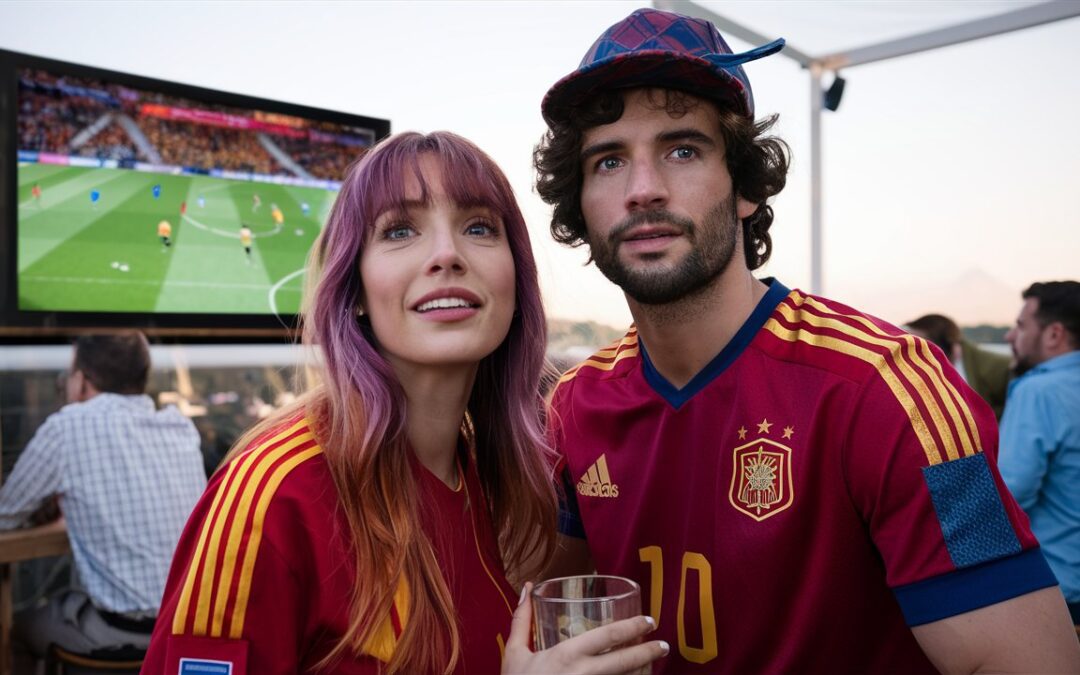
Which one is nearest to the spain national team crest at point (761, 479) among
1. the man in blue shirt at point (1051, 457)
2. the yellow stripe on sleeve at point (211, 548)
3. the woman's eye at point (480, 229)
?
the woman's eye at point (480, 229)

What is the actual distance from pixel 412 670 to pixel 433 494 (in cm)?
35

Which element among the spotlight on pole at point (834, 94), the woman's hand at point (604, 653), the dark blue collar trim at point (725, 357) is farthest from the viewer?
the spotlight on pole at point (834, 94)

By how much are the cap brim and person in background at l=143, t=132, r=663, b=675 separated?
1.16 ft

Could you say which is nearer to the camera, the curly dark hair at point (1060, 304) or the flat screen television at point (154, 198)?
the flat screen television at point (154, 198)

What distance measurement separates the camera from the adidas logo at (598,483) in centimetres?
179

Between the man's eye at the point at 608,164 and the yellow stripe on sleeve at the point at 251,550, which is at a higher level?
the man's eye at the point at 608,164

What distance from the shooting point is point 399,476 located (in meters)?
1.45

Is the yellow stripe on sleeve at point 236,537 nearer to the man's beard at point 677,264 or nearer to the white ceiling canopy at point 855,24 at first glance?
the man's beard at point 677,264

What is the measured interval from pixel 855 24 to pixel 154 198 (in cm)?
330

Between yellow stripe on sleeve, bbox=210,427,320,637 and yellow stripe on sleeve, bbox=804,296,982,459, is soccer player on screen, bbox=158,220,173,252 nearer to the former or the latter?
yellow stripe on sleeve, bbox=210,427,320,637

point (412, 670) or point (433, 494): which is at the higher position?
point (433, 494)

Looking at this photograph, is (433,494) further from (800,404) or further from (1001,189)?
(1001,189)

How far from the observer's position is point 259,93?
4.01 metres

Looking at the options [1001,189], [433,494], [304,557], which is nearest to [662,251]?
[433,494]
